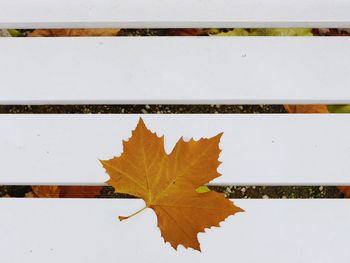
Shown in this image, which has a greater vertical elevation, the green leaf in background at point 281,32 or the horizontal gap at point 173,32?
the green leaf in background at point 281,32

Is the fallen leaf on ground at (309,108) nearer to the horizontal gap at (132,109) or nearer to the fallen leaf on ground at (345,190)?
the horizontal gap at (132,109)

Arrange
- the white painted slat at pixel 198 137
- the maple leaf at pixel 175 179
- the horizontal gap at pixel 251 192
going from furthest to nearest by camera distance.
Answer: the horizontal gap at pixel 251 192 → the white painted slat at pixel 198 137 → the maple leaf at pixel 175 179

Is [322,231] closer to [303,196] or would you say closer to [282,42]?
[303,196]

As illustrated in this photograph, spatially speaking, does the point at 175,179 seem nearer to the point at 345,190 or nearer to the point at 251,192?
the point at 251,192

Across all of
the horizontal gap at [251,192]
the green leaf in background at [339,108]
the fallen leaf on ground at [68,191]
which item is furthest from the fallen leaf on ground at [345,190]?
the fallen leaf on ground at [68,191]

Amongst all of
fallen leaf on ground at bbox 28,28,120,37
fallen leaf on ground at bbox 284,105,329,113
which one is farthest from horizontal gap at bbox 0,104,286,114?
fallen leaf on ground at bbox 28,28,120,37

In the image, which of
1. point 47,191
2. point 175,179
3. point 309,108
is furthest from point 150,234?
point 309,108

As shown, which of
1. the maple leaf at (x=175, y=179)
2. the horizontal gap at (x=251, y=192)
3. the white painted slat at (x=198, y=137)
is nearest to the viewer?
the maple leaf at (x=175, y=179)
